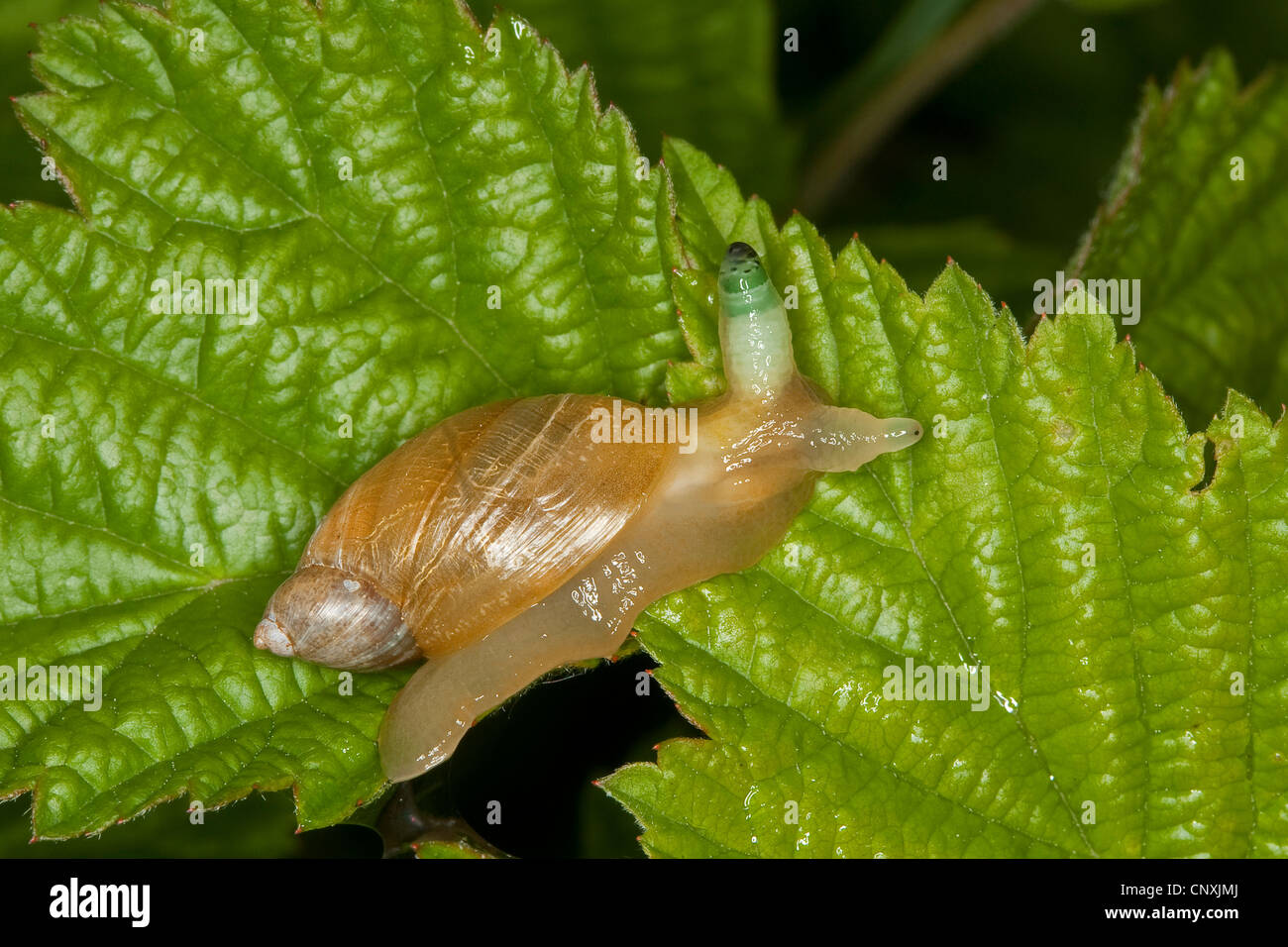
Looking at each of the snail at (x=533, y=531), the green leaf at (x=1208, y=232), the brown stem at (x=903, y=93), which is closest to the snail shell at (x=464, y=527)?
the snail at (x=533, y=531)

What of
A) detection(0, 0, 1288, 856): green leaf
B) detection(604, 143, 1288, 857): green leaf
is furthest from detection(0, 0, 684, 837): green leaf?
detection(604, 143, 1288, 857): green leaf

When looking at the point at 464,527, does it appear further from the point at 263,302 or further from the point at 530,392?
the point at 263,302

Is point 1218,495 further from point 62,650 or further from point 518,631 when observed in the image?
point 62,650

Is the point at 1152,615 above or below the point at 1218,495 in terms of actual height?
below

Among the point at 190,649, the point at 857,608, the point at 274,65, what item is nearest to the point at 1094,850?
the point at 857,608

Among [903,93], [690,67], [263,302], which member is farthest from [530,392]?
[903,93]

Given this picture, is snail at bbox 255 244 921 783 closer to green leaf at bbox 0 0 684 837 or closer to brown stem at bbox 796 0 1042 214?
green leaf at bbox 0 0 684 837
